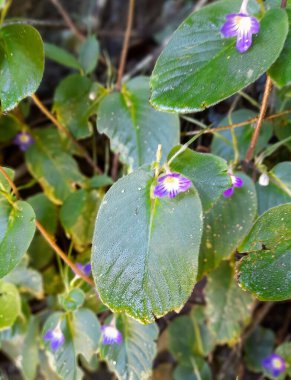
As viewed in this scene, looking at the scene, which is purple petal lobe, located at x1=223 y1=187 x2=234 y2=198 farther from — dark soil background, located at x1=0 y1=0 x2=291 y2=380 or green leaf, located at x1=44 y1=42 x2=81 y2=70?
green leaf, located at x1=44 y1=42 x2=81 y2=70

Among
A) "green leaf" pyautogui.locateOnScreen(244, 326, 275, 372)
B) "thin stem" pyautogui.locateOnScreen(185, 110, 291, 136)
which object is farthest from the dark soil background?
"thin stem" pyautogui.locateOnScreen(185, 110, 291, 136)

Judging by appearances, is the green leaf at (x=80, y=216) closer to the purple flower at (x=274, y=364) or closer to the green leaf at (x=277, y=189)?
the green leaf at (x=277, y=189)

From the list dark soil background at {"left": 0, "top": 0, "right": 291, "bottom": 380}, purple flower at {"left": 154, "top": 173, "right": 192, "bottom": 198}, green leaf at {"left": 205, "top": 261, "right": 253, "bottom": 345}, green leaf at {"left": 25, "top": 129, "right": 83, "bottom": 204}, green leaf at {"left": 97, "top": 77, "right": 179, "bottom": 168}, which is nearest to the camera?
purple flower at {"left": 154, "top": 173, "right": 192, "bottom": 198}

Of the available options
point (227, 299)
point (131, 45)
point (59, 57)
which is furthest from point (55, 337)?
point (131, 45)

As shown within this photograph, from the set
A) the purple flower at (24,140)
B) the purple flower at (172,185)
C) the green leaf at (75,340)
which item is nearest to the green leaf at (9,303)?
the green leaf at (75,340)

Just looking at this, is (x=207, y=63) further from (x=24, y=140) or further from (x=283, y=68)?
(x=24, y=140)

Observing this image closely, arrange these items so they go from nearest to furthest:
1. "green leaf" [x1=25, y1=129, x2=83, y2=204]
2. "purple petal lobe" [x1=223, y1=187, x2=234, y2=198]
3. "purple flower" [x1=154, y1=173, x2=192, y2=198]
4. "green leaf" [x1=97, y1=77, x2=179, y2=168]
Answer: "purple flower" [x1=154, y1=173, x2=192, y2=198], "purple petal lobe" [x1=223, y1=187, x2=234, y2=198], "green leaf" [x1=97, y1=77, x2=179, y2=168], "green leaf" [x1=25, y1=129, x2=83, y2=204]
